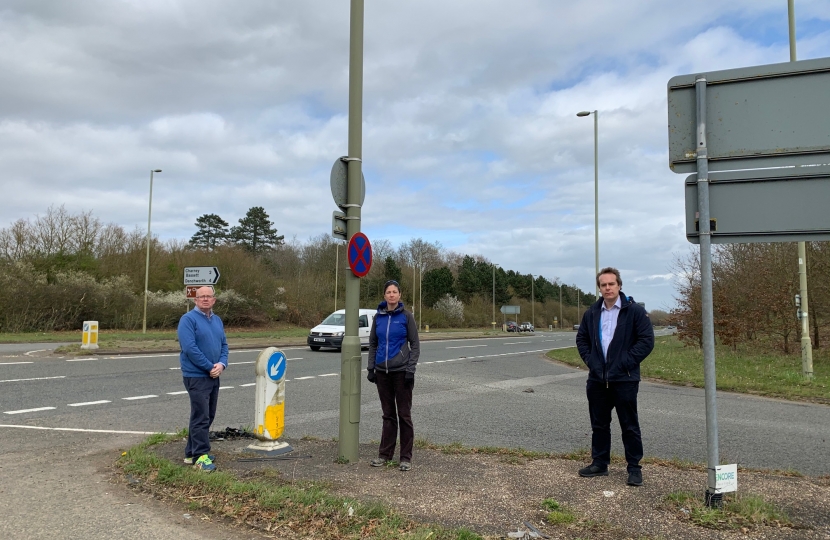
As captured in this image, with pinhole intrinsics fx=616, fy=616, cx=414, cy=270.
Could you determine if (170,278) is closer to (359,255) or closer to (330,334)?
(330,334)

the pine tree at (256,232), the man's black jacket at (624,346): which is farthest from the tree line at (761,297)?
the pine tree at (256,232)

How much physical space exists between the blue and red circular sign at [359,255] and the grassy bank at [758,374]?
10540 mm

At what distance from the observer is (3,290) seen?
31.7 m

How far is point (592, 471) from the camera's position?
5453 millimetres

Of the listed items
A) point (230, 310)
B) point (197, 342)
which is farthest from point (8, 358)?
Result: point (230, 310)

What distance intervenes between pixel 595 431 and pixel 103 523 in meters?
4.08

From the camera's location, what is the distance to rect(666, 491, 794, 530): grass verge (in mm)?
4230

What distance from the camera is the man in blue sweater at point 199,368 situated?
5691 mm

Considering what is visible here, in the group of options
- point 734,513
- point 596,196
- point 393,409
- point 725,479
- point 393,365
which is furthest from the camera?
point 596,196

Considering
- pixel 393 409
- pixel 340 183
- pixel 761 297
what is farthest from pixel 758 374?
pixel 340 183

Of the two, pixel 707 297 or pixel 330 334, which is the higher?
pixel 707 297

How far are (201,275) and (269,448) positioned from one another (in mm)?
18525

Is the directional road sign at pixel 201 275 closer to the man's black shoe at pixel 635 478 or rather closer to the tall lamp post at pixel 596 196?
the tall lamp post at pixel 596 196

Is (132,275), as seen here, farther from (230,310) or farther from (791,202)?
(791,202)
